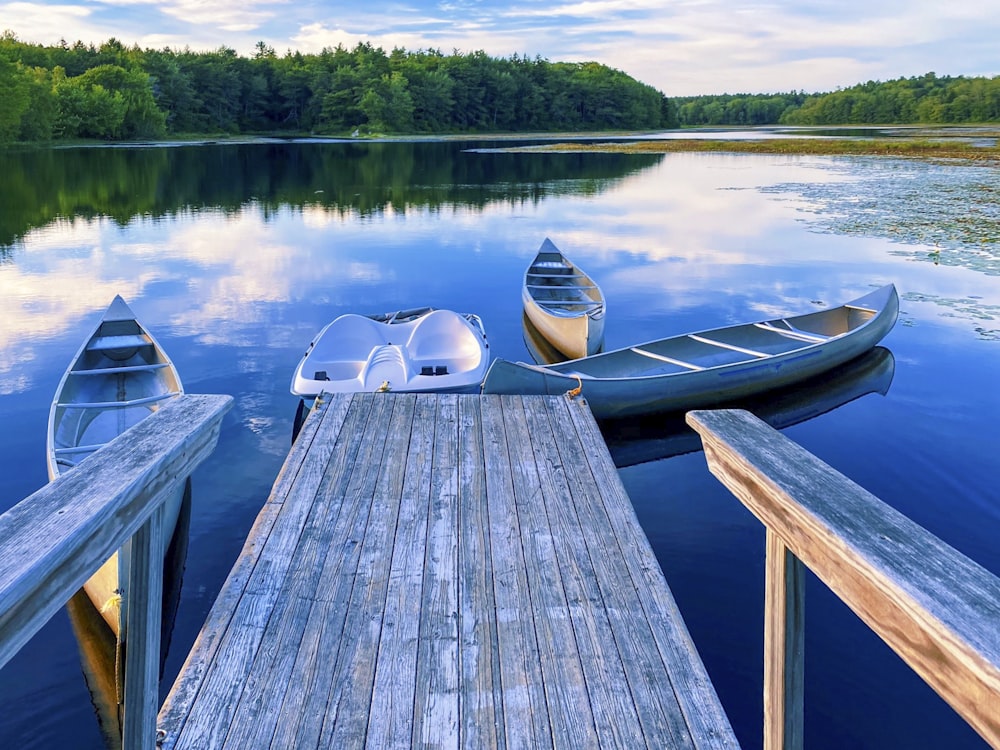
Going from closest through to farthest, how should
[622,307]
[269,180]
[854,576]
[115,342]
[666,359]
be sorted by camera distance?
1. [854,576]
2. [115,342]
3. [666,359]
4. [622,307]
5. [269,180]

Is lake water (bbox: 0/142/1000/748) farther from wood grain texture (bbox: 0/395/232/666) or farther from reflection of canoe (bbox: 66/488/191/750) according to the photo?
wood grain texture (bbox: 0/395/232/666)

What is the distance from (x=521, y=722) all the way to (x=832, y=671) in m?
3.07

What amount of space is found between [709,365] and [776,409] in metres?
1.02

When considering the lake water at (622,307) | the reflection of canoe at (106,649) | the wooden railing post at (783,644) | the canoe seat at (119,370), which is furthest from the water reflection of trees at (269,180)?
the wooden railing post at (783,644)

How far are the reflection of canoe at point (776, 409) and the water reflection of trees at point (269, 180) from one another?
17.9 metres

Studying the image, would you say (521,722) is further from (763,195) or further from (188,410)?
(763,195)

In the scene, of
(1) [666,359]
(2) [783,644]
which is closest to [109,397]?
(1) [666,359]

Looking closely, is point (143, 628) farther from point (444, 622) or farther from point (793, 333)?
point (793, 333)

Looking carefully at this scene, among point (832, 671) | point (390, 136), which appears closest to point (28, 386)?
point (832, 671)

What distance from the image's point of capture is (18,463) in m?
8.11

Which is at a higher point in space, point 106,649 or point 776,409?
point 776,409

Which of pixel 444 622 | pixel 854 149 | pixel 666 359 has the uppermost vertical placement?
pixel 854 149

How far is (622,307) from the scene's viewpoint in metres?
15.4

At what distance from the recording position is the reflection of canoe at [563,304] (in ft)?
35.1
